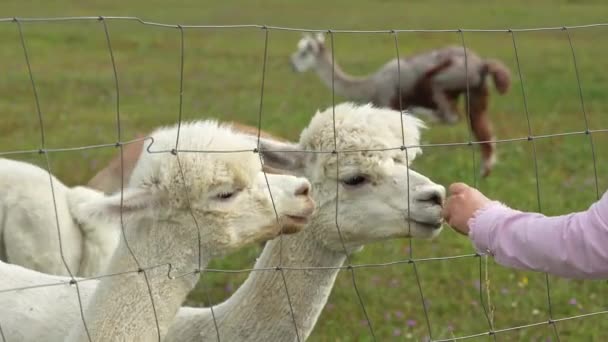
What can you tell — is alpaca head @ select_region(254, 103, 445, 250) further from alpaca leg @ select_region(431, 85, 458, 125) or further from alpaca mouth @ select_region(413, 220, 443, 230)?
alpaca leg @ select_region(431, 85, 458, 125)

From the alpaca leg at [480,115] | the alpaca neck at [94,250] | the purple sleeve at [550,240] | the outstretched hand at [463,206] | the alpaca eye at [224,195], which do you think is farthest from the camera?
the alpaca leg at [480,115]

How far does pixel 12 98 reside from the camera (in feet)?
48.0

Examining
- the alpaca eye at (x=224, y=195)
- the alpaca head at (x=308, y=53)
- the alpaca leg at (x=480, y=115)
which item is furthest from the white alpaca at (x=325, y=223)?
the alpaca head at (x=308, y=53)

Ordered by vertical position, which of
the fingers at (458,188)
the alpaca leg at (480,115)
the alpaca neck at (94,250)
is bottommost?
the alpaca neck at (94,250)

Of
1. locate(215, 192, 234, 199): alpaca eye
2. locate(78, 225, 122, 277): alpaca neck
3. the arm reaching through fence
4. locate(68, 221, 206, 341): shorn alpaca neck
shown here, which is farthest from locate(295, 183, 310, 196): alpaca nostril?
locate(78, 225, 122, 277): alpaca neck

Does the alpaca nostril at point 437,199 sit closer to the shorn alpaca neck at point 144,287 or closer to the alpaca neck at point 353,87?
the shorn alpaca neck at point 144,287

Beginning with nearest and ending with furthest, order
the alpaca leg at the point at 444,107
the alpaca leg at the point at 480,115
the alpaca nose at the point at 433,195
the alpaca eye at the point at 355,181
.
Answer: the alpaca nose at the point at 433,195
the alpaca eye at the point at 355,181
the alpaca leg at the point at 480,115
the alpaca leg at the point at 444,107

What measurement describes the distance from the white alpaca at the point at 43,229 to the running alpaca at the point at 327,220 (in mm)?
1124

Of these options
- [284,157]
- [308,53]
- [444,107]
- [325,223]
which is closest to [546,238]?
[325,223]

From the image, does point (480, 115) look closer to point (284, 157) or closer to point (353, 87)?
point (353, 87)

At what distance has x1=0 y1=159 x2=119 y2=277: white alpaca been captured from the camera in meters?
5.00

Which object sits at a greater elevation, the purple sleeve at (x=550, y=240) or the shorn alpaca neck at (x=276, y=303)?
the purple sleeve at (x=550, y=240)

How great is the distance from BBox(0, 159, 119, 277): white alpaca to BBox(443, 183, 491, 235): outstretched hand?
7.49 ft

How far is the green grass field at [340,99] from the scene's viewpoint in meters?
6.25
